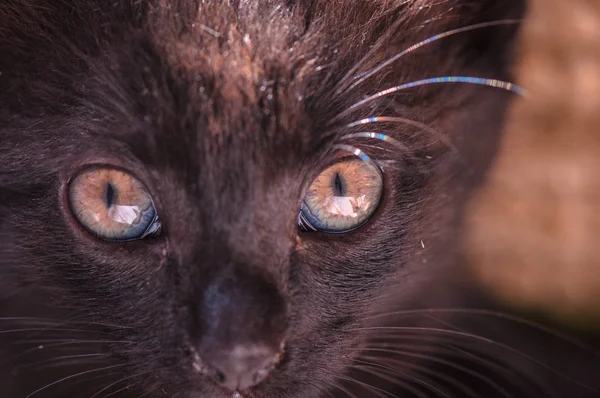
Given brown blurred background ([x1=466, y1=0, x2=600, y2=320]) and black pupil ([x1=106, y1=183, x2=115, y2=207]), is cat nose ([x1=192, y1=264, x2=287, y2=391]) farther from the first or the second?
brown blurred background ([x1=466, y1=0, x2=600, y2=320])

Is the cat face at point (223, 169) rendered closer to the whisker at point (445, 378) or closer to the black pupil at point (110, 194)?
the black pupil at point (110, 194)

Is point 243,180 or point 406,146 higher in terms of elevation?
point 406,146

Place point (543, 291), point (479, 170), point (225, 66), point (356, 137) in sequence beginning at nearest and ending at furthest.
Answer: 1. point (225, 66)
2. point (356, 137)
3. point (479, 170)
4. point (543, 291)

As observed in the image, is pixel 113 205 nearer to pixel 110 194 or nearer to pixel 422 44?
pixel 110 194

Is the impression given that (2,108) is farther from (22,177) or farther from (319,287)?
(319,287)

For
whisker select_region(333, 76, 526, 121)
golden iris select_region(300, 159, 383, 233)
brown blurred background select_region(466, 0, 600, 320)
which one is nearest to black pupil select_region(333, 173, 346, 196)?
golden iris select_region(300, 159, 383, 233)

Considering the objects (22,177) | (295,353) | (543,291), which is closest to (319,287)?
(295,353)
